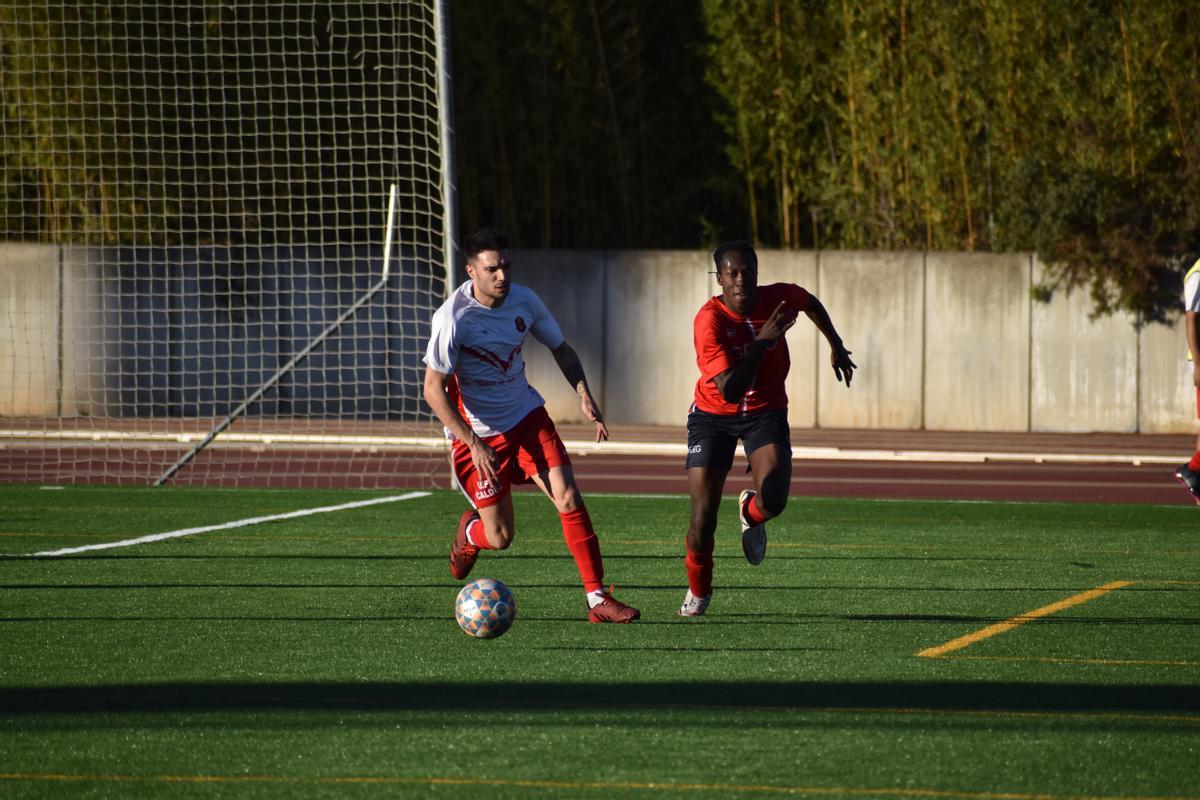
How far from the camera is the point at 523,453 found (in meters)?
9.43

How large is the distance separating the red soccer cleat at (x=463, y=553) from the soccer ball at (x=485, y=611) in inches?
58.1

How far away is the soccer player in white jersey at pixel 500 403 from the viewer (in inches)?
357

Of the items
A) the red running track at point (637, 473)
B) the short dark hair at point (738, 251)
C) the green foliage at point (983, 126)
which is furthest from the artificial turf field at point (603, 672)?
the green foliage at point (983, 126)

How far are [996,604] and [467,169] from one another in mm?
20793

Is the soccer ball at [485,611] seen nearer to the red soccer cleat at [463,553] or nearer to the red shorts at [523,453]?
the red shorts at [523,453]

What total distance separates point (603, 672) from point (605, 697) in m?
0.56

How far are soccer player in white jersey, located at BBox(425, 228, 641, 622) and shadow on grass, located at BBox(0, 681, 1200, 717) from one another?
184 cm

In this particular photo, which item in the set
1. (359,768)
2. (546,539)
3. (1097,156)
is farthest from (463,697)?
(1097,156)

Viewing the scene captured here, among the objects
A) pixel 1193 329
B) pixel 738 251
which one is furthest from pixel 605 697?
pixel 1193 329

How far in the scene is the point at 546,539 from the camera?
13.0 metres

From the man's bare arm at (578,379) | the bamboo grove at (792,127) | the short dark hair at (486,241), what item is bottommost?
the man's bare arm at (578,379)

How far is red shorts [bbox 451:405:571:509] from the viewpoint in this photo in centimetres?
930

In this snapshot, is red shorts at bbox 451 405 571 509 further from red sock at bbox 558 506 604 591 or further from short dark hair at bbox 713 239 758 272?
short dark hair at bbox 713 239 758 272

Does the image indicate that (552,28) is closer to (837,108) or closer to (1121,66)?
(837,108)
